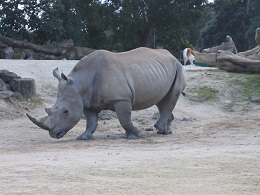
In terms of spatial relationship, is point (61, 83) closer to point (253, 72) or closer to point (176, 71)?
point (176, 71)

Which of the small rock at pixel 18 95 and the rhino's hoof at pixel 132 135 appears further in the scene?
the small rock at pixel 18 95

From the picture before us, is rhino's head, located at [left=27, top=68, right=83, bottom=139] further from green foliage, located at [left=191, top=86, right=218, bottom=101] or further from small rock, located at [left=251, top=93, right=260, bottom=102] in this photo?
small rock, located at [left=251, top=93, right=260, bottom=102]

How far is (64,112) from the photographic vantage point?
1099 cm

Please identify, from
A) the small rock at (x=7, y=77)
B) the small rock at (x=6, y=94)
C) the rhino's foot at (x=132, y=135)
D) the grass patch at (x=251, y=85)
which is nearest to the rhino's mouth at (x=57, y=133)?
the rhino's foot at (x=132, y=135)

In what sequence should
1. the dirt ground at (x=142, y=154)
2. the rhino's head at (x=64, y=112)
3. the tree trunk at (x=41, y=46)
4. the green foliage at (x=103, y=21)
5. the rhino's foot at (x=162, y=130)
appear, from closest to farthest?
the dirt ground at (x=142, y=154), the rhino's head at (x=64, y=112), the rhino's foot at (x=162, y=130), the tree trunk at (x=41, y=46), the green foliage at (x=103, y=21)

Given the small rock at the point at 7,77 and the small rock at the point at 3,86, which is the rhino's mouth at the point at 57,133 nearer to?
the small rock at the point at 3,86

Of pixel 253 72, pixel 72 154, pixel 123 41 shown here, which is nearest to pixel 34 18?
pixel 123 41

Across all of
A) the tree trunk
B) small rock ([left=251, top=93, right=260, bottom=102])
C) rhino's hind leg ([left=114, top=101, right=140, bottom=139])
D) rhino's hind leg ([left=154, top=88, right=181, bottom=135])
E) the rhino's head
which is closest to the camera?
the rhino's head

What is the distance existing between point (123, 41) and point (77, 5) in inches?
112

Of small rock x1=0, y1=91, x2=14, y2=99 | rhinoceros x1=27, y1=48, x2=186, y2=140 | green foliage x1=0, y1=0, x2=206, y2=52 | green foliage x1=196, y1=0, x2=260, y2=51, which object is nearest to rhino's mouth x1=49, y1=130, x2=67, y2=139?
rhinoceros x1=27, y1=48, x2=186, y2=140

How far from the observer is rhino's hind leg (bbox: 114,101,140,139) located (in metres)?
11.2

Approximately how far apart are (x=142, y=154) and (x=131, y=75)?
322cm

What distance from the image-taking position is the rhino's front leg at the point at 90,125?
1112cm

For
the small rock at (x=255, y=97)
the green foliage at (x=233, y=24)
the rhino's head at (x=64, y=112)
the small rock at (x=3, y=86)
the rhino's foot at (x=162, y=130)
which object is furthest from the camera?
the green foliage at (x=233, y=24)
